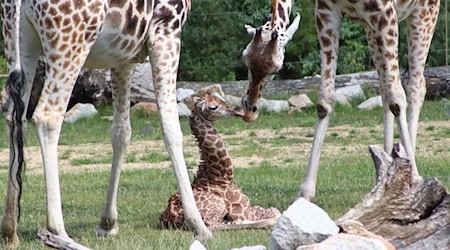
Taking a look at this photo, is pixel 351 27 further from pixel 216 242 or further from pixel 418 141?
pixel 216 242

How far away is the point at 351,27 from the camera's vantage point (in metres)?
22.4

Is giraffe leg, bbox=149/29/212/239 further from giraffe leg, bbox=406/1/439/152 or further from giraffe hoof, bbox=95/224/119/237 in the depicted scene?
giraffe leg, bbox=406/1/439/152

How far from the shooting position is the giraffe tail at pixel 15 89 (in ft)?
19.3

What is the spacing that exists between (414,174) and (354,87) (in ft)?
43.1

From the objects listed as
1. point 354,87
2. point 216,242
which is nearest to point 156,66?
point 216,242

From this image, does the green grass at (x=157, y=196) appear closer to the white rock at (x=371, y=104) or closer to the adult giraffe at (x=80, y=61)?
the adult giraffe at (x=80, y=61)

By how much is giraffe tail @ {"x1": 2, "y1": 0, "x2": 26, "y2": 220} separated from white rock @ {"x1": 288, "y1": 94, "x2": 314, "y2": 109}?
1120 cm

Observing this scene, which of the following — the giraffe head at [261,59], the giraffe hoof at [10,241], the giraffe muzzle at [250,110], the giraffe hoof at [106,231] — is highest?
the giraffe head at [261,59]

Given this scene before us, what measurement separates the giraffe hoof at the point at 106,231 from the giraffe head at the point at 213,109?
106cm

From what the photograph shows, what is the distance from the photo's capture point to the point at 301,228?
15.2ft

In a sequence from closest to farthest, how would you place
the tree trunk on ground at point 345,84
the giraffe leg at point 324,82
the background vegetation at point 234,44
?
the giraffe leg at point 324,82
the tree trunk on ground at point 345,84
the background vegetation at point 234,44

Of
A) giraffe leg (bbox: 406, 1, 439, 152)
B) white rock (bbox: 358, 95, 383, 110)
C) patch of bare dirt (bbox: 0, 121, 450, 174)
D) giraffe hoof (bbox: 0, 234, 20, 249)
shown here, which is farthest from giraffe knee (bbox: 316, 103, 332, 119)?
white rock (bbox: 358, 95, 383, 110)

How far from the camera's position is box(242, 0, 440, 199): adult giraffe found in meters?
7.34

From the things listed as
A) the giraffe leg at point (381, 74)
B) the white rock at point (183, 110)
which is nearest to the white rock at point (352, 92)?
the white rock at point (183, 110)
